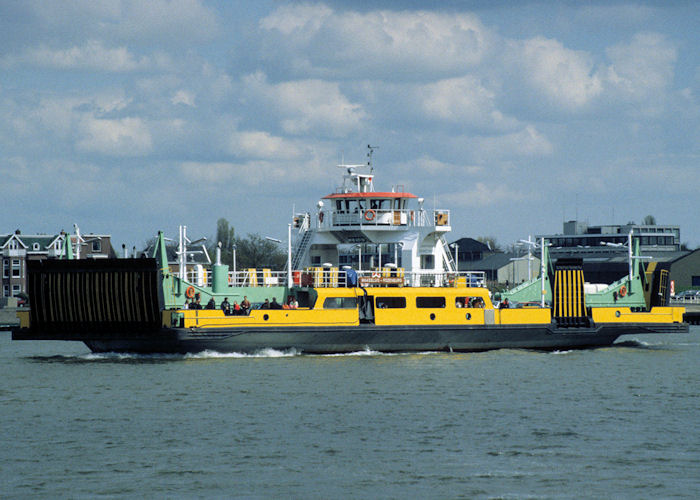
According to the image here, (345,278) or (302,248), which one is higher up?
(302,248)

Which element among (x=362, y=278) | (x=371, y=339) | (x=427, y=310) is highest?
(x=362, y=278)

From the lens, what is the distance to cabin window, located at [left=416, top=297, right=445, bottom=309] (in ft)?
122

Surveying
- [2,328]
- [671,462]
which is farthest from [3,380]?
[2,328]

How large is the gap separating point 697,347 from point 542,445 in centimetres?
2449

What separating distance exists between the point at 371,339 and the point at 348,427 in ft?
42.7

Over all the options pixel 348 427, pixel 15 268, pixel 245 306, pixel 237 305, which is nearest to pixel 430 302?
pixel 245 306

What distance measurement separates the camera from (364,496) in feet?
59.3

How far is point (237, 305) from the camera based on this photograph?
3672cm

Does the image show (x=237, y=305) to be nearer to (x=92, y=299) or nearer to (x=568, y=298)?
(x=92, y=299)

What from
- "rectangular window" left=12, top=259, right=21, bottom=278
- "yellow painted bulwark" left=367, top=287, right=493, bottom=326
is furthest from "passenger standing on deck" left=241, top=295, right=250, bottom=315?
"rectangular window" left=12, top=259, right=21, bottom=278

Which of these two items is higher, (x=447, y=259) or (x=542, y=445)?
(x=447, y=259)

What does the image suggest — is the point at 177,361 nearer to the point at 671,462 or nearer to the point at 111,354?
the point at 111,354

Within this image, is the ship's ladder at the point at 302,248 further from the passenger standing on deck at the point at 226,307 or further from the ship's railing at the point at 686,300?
the ship's railing at the point at 686,300

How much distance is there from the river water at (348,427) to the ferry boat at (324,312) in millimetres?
818
